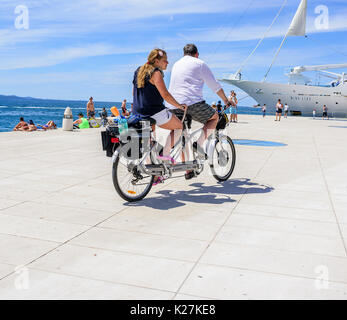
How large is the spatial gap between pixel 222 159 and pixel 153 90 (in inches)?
76.3

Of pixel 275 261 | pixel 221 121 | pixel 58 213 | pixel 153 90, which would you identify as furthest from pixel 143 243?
pixel 221 121

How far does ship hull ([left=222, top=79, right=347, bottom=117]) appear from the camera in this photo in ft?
163

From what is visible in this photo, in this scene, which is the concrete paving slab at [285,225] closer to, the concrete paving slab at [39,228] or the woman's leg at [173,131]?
the woman's leg at [173,131]

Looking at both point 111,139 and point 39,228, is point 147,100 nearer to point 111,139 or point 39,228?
point 111,139

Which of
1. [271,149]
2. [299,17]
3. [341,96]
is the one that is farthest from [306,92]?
[271,149]

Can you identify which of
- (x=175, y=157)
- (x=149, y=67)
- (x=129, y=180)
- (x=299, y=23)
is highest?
(x=299, y=23)

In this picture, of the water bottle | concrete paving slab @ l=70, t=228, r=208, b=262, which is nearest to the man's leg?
the water bottle

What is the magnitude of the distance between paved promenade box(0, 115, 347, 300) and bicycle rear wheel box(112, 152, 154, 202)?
14 cm

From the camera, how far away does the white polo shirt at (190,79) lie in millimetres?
5238

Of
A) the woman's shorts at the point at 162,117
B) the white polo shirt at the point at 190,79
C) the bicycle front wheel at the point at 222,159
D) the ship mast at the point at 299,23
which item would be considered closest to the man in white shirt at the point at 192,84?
the white polo shirt at the point at 190,79

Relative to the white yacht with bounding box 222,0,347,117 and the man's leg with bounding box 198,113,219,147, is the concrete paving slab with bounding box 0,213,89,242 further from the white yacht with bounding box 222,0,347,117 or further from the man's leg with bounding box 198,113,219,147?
the white yacht with bounding box 222,0,347,117

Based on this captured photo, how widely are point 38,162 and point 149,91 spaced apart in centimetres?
376

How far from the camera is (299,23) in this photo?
41.1 metres

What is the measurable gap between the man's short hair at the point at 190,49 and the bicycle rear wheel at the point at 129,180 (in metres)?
1.71
